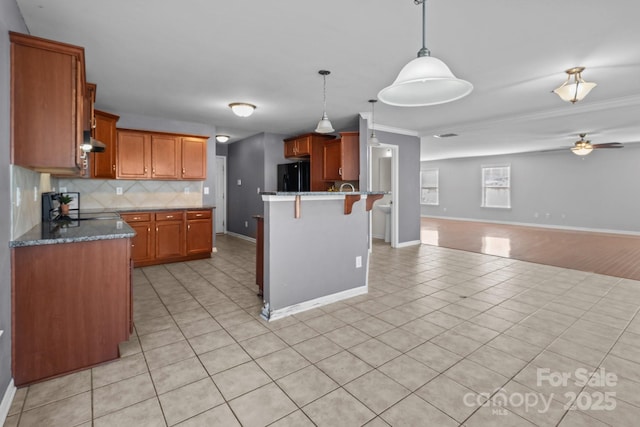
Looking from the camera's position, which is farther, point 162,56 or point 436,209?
point 436,209

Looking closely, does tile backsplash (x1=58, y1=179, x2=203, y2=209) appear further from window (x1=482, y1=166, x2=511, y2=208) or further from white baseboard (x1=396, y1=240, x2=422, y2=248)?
window (x1=482, y1=166, x2=511, y2=208)

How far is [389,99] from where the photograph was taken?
5.31ft

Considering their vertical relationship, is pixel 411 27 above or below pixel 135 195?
above

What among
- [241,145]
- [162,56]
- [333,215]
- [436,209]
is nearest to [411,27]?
[333,215]

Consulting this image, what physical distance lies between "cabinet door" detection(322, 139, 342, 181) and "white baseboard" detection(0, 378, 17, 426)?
484cm

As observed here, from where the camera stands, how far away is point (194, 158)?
18.1 ft

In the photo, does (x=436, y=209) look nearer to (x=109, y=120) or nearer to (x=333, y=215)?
(x=333, y=215)

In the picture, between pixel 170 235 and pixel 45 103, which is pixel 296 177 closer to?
pixel 170 235

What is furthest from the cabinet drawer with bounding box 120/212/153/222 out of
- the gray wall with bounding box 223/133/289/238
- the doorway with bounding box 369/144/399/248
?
the doorway with bounding box 369/144/399/248

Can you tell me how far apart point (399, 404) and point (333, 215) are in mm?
1901

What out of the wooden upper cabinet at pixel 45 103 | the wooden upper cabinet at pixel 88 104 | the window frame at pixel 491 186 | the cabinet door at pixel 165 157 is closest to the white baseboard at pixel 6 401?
the wooden upper cabinet at pixel 45 103

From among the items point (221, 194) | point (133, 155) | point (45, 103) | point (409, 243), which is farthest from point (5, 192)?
point (221, 194)

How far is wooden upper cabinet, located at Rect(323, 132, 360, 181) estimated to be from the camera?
5.61 metres

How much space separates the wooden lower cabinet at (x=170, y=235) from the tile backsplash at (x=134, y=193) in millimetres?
616
